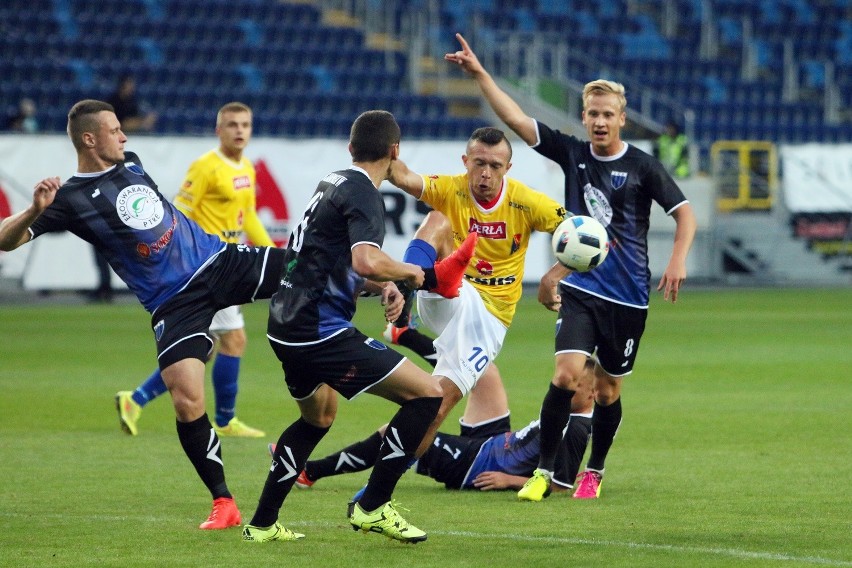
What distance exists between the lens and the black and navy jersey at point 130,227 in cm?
669

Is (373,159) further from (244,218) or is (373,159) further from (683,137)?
(683,137)

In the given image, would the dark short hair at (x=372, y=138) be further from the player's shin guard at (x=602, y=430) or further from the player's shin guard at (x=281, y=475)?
the player's shin guard at (x=602, y=430)

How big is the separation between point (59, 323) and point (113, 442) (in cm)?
942

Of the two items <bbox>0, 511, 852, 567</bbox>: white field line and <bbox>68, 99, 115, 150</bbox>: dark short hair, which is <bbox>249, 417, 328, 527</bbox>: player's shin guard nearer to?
<bbox>0, 511, 852, 567</bbox>: white field line

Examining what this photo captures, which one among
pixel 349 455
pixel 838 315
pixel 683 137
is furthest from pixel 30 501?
pixel 683 137

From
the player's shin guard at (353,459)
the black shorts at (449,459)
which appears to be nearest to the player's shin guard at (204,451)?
the player's shin guard at (353,459)

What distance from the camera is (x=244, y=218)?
10.4 metres

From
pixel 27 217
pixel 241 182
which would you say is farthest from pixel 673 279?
pixel 241 182

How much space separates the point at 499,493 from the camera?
749 cm

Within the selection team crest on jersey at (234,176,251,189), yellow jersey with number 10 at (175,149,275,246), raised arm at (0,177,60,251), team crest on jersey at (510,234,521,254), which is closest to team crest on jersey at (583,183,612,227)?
team crest on jersey at (510,234,521,254)

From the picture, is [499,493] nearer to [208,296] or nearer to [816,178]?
[208,296]

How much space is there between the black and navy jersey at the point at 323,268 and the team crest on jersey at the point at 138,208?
1101 mm

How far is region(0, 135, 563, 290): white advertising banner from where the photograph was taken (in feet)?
68.6

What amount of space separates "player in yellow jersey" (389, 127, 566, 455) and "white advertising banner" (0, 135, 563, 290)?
13.9 meters
